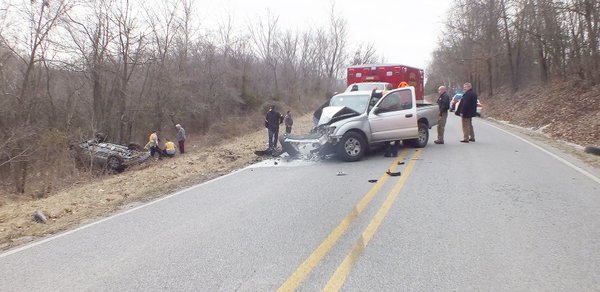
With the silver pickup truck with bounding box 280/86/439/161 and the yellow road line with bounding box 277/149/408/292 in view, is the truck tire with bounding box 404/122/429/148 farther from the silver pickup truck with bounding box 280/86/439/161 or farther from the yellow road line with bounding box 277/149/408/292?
the yellow road line with bounding box 277/149/408/292

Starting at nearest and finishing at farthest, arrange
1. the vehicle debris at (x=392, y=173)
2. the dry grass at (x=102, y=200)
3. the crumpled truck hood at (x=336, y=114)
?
1. the dry grass at (x=102, y=200)
2. the vehicle debris at (x=392, y=173)
3. the crumpled truck hood at (x=336, y=114)

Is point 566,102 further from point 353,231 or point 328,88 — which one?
point 328,88

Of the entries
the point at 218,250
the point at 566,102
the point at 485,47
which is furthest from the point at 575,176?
the point at 485,47

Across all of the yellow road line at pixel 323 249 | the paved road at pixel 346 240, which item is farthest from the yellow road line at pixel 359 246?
the yellow road line at pixel 323 249

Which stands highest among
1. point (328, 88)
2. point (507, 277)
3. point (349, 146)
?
point (328, 88)

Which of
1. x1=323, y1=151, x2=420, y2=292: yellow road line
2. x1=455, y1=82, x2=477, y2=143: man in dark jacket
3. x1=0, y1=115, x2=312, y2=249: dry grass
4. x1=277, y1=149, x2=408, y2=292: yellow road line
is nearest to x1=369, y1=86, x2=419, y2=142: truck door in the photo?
x1=455, y1=82, x2=477, y2=143: man in dark jacket

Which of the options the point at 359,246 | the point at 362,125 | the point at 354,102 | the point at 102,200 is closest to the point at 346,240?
the point at 359,246

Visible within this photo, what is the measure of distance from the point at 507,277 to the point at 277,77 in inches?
1826

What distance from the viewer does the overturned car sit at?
18609mm

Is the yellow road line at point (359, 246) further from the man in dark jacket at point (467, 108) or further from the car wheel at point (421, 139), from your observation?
the man in dark jacket at point (467, 108)

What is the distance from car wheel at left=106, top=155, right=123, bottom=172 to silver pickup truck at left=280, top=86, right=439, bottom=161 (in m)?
10.2

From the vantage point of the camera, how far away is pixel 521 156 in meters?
10.3

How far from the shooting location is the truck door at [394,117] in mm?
10969

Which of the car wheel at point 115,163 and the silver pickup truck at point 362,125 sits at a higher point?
the silver pickup truck at point 362,125
